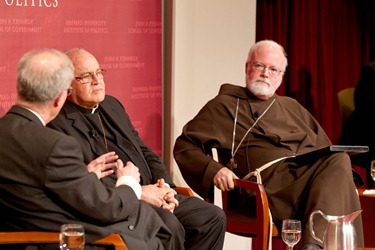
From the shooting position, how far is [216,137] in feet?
15.9

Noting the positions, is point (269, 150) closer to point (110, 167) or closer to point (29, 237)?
point (110, 167)

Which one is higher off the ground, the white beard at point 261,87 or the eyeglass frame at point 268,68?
the eyeglass frame at point 268,68

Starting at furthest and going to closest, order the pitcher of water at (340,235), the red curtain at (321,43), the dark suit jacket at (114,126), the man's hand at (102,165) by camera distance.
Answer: the red curtain at (321,43) → the dark suit jacket at (114,126) → the man's hand at (102,165) → the pitcher of water at (340,235)

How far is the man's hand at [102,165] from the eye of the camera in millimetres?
3746

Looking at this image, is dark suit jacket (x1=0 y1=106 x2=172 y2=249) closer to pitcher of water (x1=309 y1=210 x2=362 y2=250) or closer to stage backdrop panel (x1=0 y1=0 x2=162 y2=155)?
pitcher of water (x1=309 y1=210 x2=362 y2=250)

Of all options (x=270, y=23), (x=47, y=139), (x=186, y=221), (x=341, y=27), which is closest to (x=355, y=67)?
(x=341, y=27)

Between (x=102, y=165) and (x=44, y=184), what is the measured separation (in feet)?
2.43

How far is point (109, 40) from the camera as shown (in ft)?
16.6

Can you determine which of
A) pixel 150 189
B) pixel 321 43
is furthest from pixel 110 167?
pixel 321 43

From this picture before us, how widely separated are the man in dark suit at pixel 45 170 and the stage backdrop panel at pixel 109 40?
137 centimetres

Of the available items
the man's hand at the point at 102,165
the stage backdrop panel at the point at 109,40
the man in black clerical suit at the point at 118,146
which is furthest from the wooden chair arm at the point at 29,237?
the stage backdrop panel at the point at 109,40

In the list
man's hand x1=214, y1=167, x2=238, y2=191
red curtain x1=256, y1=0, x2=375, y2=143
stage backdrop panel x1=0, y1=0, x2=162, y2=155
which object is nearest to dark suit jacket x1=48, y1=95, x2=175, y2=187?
man's hand x1=214, y1=167, x2=238, y2=191

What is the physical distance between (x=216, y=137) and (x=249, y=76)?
0.47 m

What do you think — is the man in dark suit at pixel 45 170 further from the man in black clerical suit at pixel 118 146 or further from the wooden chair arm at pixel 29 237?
the man in black clerical suit at pixel 118 146
